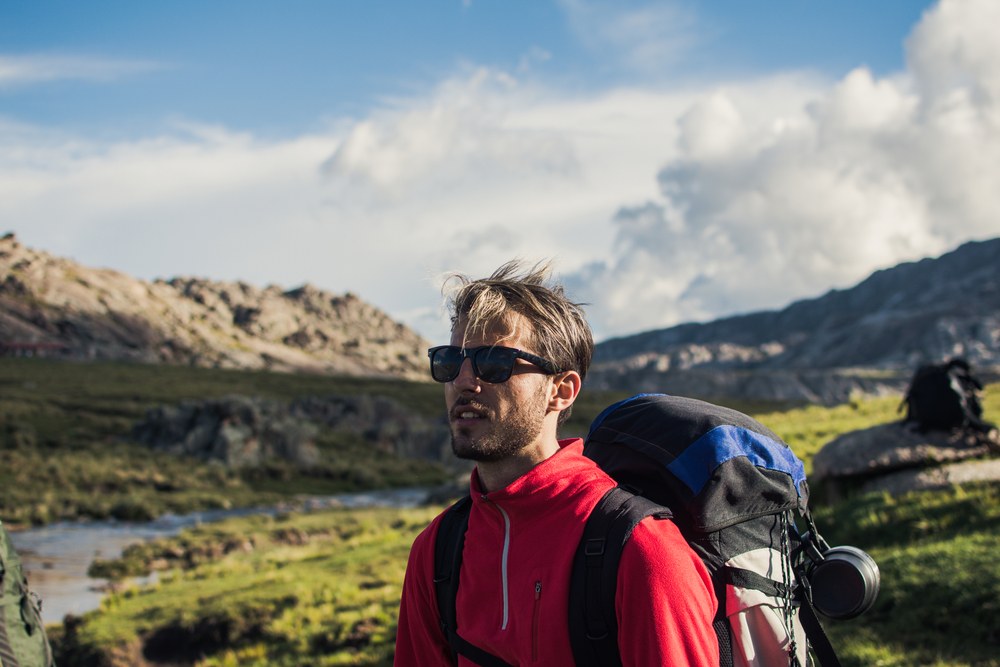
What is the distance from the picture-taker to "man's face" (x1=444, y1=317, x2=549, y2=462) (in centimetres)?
313

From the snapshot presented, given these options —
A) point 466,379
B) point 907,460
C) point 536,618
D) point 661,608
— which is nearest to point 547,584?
point 536,618

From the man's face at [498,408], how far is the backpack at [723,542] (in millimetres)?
402

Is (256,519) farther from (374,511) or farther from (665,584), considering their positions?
(665,584)

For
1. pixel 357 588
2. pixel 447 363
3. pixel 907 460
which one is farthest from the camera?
pixel 357 588

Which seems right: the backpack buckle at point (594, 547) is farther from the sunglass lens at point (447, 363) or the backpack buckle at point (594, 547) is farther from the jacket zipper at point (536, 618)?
the sunglass lens at point (447, 363)

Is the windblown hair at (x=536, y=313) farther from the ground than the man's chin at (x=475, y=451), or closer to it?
farther from the ground

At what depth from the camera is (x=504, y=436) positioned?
314 cm

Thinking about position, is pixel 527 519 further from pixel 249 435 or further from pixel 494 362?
pixel 249 435

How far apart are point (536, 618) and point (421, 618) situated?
27.6 inches

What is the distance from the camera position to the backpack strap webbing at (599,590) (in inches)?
104

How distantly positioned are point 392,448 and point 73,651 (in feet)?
163

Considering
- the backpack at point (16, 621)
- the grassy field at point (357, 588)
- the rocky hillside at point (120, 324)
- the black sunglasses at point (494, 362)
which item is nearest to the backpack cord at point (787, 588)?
the black sunglasses at point (494, 362)

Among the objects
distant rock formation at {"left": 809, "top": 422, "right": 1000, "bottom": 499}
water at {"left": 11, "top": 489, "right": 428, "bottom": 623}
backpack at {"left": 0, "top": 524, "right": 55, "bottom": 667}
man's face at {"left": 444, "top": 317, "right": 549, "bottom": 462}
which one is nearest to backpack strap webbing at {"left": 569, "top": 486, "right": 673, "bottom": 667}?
man's face at {"left": 444, "top": 317, "right": 549, "bottom": 462}

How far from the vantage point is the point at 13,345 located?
128 meters
